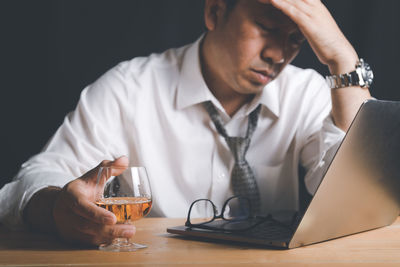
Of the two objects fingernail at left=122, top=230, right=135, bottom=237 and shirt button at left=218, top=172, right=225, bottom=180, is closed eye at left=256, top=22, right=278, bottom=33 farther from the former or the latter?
fingernail at left=122, top=230, right=135, bottom=237

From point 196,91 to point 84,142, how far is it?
47cm

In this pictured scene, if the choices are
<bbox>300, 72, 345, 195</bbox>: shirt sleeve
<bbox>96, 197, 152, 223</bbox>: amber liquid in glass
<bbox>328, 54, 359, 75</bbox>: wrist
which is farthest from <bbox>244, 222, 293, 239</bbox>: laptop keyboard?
<bbox>328, 54, 359, 75</bbox>: wrist

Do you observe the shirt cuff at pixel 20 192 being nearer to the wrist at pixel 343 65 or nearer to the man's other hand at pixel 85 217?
the man's other hand at pixel 85 217

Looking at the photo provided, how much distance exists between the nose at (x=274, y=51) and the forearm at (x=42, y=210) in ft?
2.84

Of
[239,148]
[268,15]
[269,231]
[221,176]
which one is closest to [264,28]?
[268,15]

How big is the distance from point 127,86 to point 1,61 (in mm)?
813

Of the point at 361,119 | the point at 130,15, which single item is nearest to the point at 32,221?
the point at 361,119

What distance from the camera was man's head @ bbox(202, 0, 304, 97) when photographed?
1.66 metres

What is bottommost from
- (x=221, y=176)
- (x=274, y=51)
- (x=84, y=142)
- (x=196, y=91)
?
(x=221, y=176)

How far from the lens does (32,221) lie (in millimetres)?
1144

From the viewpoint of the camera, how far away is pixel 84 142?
1.71m

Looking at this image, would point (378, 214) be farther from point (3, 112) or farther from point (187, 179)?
point (3, 112)

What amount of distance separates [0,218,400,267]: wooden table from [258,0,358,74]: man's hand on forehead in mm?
796

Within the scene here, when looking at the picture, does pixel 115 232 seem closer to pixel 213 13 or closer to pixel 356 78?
pixel 356 78
